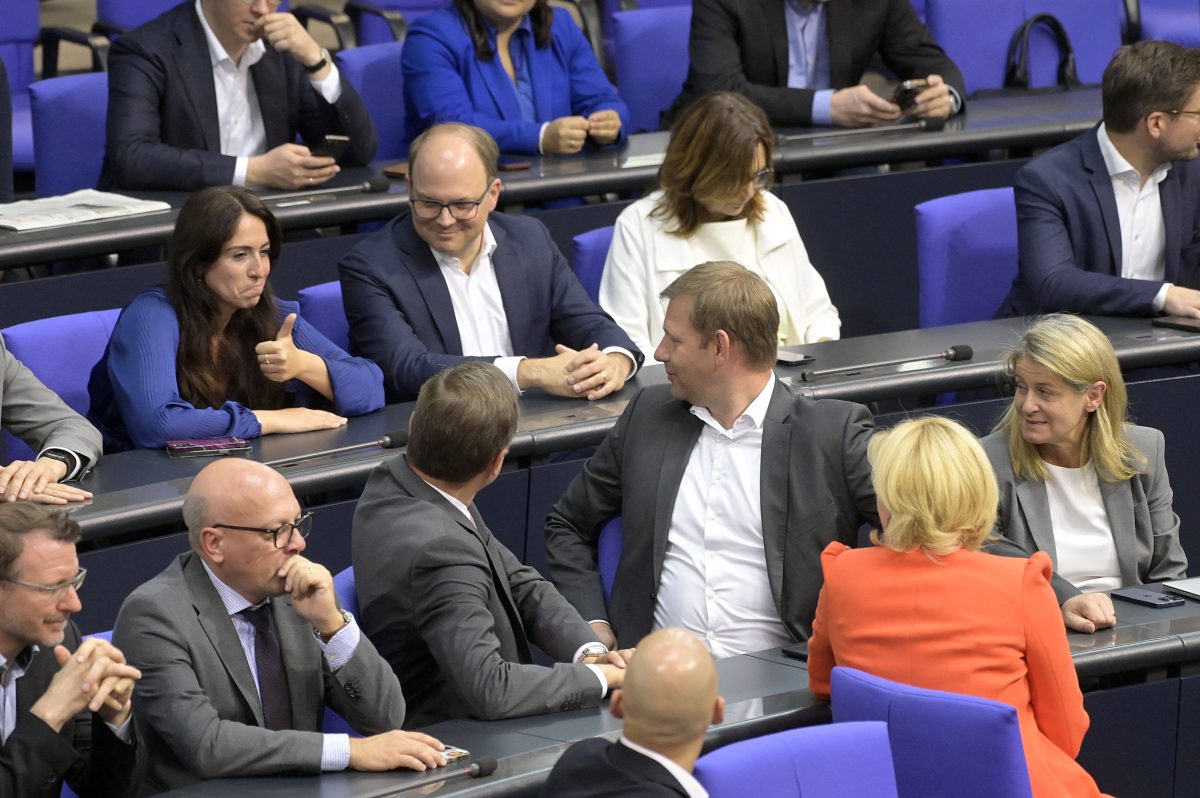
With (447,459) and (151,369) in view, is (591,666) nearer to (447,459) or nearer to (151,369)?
(447,459)

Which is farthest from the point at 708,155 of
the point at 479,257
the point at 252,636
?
the point at 252,636

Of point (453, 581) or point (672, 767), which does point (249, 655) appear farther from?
point (672, 767)

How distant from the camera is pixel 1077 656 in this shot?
2646mm

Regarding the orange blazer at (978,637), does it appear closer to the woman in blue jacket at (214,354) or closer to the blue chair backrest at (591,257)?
the woman in blue jacket at (214,354)

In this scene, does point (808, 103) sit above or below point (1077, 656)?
above

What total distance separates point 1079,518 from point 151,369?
1.75 metres

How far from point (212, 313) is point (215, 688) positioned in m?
1.13

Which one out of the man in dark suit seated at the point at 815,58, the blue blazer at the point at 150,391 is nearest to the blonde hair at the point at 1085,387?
the blue blazer at the point at 150,391

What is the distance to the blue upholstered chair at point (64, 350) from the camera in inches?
137

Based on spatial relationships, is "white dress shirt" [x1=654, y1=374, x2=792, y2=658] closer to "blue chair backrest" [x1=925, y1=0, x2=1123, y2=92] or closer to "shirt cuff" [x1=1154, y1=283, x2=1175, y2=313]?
"shirt cuff" [x1=1154, y1=283, x2=1175, y2=313]

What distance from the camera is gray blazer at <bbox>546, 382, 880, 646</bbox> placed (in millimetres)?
2963

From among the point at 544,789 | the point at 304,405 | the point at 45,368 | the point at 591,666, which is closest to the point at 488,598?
the point at 591,666

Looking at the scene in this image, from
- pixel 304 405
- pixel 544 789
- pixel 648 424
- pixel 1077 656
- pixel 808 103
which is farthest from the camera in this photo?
pixel 808 103

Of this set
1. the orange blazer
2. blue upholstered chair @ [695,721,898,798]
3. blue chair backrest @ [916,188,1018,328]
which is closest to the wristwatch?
blue chair backrest @ [916,188,1018,328]
